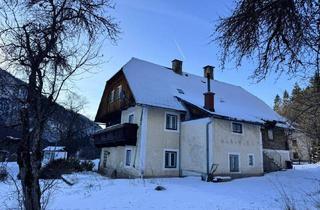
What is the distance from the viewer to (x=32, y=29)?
7.25 meters

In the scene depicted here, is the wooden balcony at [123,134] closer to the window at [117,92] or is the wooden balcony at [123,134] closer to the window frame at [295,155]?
the window at [117,92]

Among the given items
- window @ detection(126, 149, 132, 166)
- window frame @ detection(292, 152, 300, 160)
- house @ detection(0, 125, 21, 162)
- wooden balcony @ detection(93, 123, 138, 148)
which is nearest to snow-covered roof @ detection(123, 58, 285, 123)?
wooden balcony @ detection(93, 123, 138, 148)

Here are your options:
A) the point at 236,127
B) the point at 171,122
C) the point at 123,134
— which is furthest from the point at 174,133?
the point at 236,127

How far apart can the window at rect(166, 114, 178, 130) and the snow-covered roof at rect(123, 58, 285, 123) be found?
953 millimetres

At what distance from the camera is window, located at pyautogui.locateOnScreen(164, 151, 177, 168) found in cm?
2148

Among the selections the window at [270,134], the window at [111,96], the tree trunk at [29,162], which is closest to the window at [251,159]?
the window at [270,134]

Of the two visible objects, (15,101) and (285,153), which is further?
(285,153)

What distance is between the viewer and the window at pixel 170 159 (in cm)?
2148

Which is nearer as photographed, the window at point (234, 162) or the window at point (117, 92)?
the window at point (234, 162)

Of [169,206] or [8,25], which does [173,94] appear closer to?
[169,206]

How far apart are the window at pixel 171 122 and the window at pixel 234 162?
15.2 feet

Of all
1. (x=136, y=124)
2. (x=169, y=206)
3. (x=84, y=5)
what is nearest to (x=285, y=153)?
(x=136, y=124)

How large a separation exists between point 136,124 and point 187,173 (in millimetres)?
5136

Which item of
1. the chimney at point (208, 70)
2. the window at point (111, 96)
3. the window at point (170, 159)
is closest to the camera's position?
the window at point (170, 159)
